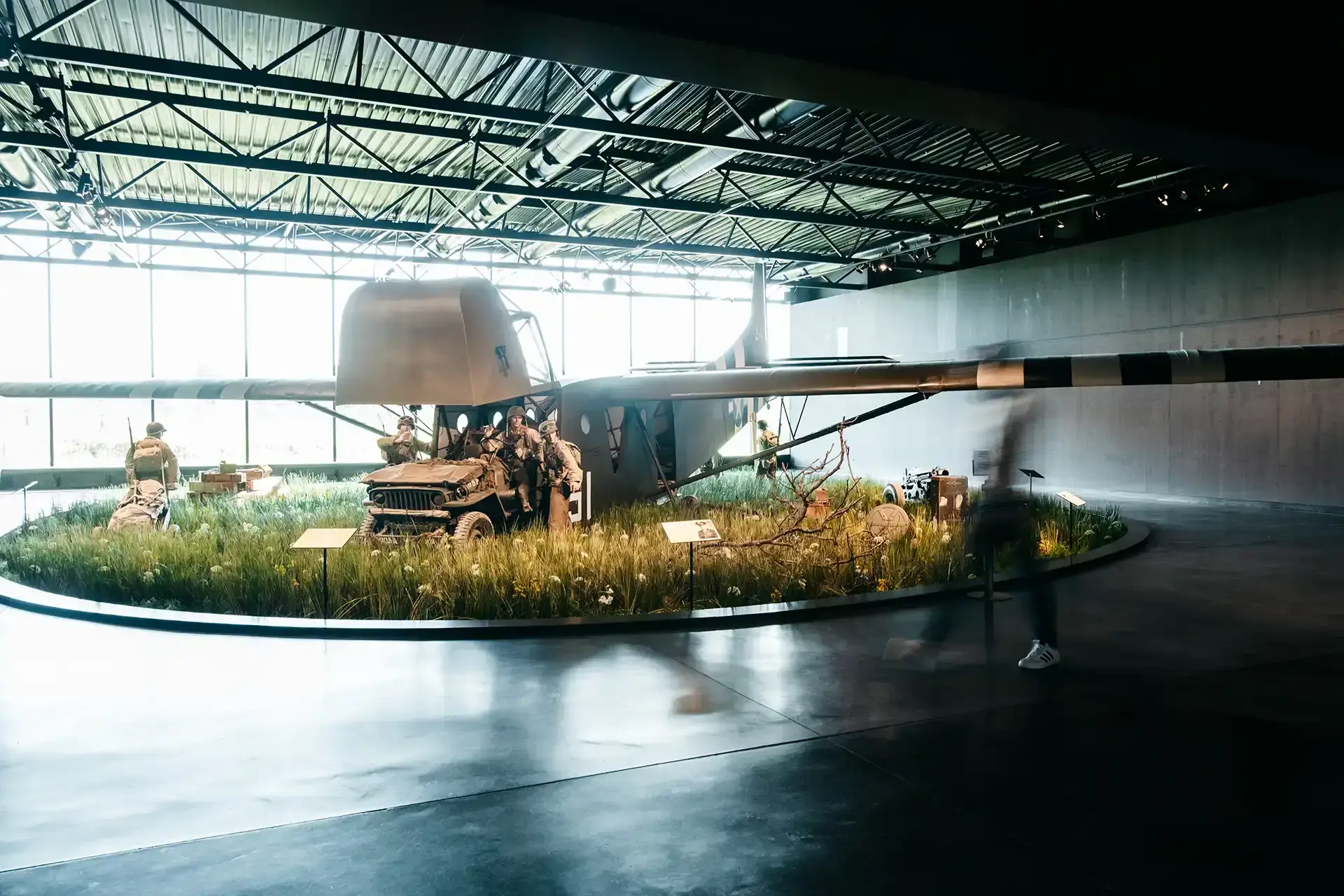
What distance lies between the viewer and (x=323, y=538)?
6.66 meters

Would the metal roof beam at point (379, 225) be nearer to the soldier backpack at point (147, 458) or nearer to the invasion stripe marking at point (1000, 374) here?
the soldier backpack at point (147, 458)

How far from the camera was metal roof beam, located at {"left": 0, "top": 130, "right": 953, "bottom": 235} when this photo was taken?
1249 cm

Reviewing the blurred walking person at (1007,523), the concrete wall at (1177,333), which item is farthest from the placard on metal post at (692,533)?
the concrete wall at (1177,333)

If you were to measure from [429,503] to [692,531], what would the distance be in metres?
3.27

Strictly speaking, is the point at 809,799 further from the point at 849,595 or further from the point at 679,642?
the point at 849,595

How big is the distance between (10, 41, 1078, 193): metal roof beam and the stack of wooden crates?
7041mm

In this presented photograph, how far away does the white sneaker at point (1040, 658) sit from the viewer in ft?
17.4

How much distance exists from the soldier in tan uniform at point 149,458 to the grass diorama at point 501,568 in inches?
38.7

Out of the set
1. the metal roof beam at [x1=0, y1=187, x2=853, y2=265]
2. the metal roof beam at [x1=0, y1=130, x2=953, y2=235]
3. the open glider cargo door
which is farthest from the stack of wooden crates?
the open glider cargo door

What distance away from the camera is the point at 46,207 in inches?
653

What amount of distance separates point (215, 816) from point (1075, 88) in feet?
19.2

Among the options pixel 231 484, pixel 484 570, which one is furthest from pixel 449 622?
pixel 231 484

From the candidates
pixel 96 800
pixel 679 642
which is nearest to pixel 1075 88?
pixel 679 642

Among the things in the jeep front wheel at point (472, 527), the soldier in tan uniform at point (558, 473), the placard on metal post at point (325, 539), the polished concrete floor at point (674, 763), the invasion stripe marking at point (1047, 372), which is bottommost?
the polished concrete floor at point (674, 763)
